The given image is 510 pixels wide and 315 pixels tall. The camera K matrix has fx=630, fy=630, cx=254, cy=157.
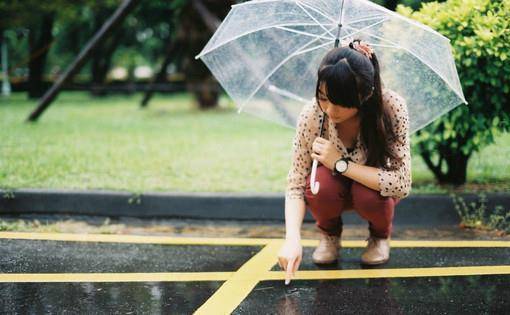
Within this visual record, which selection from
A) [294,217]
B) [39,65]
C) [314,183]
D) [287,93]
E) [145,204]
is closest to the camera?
[294,217]

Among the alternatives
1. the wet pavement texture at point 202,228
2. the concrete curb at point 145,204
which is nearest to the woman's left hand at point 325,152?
the wet pavement texture at point 202,228

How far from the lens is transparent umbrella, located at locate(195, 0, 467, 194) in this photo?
10.8ft

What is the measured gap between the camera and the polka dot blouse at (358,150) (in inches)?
124

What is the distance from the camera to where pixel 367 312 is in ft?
9.50

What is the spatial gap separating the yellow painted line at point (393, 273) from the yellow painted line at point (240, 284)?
0.32 ft

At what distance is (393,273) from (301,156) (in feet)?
2.87

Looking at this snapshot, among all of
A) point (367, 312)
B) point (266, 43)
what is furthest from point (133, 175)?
point (367, 312)

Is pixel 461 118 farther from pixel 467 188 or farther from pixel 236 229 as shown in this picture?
pixel 236 229

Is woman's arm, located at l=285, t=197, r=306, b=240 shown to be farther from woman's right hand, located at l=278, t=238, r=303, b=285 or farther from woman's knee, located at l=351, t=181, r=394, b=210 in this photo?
woman's knee, located at l=351, t=181, r=394, b=210

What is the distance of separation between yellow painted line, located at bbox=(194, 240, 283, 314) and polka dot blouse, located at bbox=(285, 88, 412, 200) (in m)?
0.53

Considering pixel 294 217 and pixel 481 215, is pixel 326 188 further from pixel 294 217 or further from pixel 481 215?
pixel 481 215

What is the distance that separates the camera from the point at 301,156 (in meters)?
3.26

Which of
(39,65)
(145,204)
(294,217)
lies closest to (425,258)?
(294,217)

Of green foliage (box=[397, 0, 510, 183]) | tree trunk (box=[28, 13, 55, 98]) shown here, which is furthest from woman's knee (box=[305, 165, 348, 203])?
tree trunk (box=[28, 13, 55, 98])
